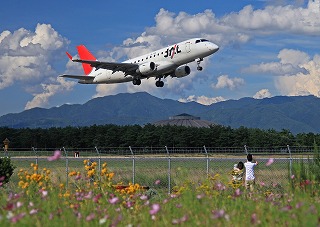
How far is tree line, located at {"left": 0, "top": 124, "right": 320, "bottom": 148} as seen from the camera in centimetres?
11438

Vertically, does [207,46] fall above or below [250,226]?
above

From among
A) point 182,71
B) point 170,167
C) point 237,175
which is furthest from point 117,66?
point 237,175

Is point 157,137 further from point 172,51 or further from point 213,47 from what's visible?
point 213,47

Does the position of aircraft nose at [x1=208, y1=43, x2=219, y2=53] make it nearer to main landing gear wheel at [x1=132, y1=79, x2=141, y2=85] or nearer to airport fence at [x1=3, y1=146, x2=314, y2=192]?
airport fence at [x1=3, y1=146, x2=314, y2=192]

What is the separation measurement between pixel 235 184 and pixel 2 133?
129m

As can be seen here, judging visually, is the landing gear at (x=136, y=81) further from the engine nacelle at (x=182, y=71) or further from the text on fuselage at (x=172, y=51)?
the text on fuselage at (x=172, y=51)

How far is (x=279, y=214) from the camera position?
336 inches

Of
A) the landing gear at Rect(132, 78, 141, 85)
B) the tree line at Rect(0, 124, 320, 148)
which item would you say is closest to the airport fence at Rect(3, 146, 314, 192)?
the landing gear at Rect(132, 78, 141, 85)

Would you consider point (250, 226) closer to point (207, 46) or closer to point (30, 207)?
point (30, 207)

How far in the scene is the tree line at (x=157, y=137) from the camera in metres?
114

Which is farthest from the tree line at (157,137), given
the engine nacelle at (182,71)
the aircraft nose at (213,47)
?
the aircraft nose at (213,47)

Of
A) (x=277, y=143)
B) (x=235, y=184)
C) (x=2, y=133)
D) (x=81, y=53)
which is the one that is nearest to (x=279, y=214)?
(x=235, y=184)

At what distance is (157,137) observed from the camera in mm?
120875

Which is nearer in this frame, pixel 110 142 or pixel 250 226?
pixel 250 226
